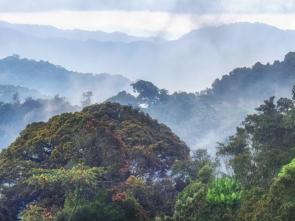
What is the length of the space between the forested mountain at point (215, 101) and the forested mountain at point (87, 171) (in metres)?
54.2

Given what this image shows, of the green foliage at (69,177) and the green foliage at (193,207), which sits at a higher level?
the green foliage at (69,177)

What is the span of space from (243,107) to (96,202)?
72.5m

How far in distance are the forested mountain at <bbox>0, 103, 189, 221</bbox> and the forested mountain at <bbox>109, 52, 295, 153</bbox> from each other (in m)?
54.2

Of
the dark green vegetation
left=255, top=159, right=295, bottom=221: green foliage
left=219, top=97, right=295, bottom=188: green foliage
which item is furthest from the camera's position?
left=219, top=97, right=295, bottom=188: green foliage

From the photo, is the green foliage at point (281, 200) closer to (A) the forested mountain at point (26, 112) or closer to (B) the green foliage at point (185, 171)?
(B) the green foliage at point (185, 171)

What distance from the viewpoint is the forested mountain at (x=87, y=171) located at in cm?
2148

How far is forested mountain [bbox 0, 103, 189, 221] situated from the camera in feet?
70.5

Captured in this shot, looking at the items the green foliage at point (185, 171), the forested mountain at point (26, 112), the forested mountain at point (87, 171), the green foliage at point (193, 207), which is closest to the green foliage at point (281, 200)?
the green foliage at point (193, 207)

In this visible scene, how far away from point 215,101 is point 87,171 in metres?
72.3

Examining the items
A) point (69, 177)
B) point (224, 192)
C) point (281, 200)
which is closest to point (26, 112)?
point (69, 177)

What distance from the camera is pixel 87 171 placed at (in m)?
21.7

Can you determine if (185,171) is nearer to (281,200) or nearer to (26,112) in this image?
(281,200)

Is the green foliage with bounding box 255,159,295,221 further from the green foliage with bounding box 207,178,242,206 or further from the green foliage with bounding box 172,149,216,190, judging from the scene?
the green foliage with bounding box 172,149,216,190

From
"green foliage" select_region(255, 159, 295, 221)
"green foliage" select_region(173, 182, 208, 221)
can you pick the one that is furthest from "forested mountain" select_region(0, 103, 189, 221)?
"green foliage" select_region(255, 159, 295, 221)
